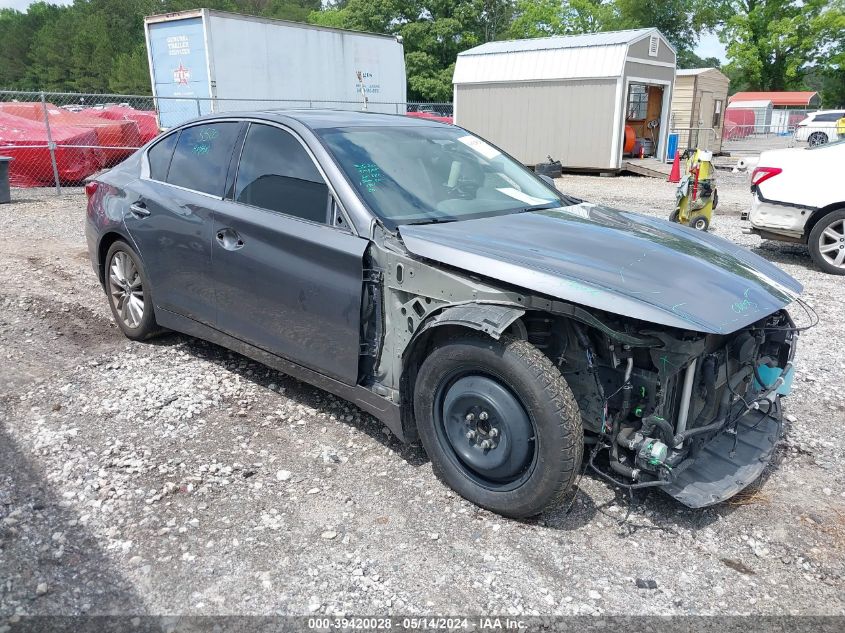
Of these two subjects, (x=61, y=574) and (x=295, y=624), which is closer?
(x=295, y=624)

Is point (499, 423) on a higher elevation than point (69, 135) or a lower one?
lower

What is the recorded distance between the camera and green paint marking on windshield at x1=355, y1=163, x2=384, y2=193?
3562mm

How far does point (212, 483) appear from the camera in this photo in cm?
339

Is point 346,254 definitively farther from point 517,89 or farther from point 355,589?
point 517,89

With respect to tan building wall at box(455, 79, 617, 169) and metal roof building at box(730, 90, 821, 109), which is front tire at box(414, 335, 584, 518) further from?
metal roof building at box(730, 90, 821, 109)

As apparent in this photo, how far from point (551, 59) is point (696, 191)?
37.0 feet

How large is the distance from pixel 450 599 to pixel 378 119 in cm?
290

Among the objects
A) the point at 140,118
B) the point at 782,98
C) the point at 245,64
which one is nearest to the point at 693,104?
the point at 245,64

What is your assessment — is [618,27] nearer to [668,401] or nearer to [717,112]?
[717,112]

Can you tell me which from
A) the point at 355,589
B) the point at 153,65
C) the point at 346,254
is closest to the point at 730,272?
the point at 346,254

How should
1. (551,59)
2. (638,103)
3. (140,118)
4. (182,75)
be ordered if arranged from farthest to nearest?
1. (638,103)
2. (551,59)
3. (140,118)
4. (182,75)

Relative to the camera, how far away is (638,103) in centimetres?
2147

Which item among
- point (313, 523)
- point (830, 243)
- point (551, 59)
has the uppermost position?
point (551, 59)

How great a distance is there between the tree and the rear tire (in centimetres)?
4897
